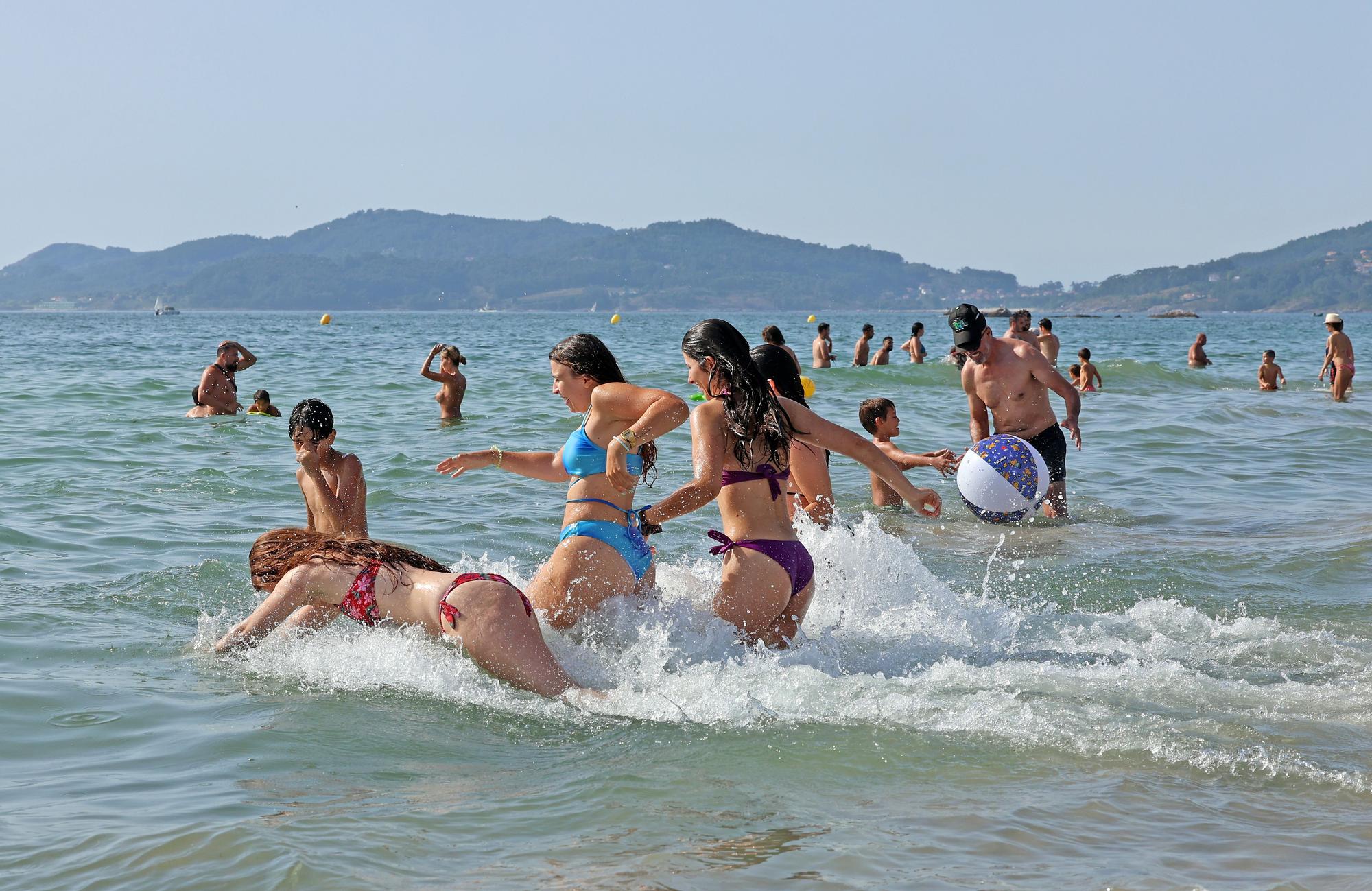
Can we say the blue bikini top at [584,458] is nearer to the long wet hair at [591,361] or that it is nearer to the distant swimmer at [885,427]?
the long wet hair at [591,361]

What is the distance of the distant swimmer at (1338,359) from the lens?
23312 millimetres

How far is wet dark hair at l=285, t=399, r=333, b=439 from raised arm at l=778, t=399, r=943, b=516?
8.76 feet

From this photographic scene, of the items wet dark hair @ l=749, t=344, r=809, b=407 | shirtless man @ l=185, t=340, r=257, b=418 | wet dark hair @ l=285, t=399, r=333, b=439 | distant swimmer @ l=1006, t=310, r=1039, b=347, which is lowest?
shirtless man @ l=185, t=340, r=257, b=418

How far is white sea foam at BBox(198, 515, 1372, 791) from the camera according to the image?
498cm

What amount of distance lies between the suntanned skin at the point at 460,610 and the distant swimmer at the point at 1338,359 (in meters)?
21.7

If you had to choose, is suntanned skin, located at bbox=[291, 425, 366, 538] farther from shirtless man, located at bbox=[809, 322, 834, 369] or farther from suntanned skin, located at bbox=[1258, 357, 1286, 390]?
suntanned skin, located at bbox=[1258, 357, 1286, 390]

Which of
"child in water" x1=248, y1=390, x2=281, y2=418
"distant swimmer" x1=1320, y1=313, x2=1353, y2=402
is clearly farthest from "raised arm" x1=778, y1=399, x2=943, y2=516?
"distant swimmer" x1=1320, y1=313, x2=1353, y2=402

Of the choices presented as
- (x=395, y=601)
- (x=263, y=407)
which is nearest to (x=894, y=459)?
(x=395, y=601)

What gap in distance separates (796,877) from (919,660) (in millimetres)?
2736

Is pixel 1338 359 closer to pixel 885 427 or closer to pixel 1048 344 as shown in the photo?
pixel 1048 344

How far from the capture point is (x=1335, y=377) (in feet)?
77.1

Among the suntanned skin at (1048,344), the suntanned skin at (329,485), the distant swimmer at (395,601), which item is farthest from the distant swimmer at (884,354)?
the distant swimmer at (395,601)

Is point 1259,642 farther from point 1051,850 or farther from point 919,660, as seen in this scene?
point 1051,850

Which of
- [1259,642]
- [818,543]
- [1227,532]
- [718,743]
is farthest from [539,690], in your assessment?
[1227,532]
